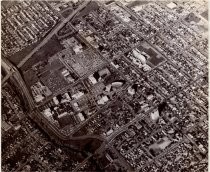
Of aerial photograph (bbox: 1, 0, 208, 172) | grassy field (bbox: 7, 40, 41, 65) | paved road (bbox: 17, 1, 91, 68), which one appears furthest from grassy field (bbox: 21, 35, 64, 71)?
grassy field (bbox: 7, 40, 41, 65)

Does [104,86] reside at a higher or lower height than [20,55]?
lower

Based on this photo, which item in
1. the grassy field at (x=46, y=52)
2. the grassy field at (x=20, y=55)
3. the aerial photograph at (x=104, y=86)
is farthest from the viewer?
the grassy field at (x=20, y=55)

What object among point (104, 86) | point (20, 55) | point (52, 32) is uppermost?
point (52, 32)

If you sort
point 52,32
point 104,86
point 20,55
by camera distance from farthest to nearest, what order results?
1. point 52,32
2. point 20,55
3. point 104,86

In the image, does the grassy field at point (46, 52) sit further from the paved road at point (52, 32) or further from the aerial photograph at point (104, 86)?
the paved road at point (52, 32)

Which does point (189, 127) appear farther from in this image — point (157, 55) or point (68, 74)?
point (68, 74)

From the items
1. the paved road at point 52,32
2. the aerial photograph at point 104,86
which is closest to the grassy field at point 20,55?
the aerial photograph at point 104,86

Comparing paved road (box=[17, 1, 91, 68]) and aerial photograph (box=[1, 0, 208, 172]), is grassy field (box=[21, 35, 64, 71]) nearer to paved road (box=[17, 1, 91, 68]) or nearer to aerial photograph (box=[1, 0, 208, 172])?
aerial photograph (box=[1, 0, 208, 172])

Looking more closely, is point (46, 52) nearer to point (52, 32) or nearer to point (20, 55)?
point (20, 55)

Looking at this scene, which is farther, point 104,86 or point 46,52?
point 46,52

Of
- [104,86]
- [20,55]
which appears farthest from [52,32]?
[104,86]
